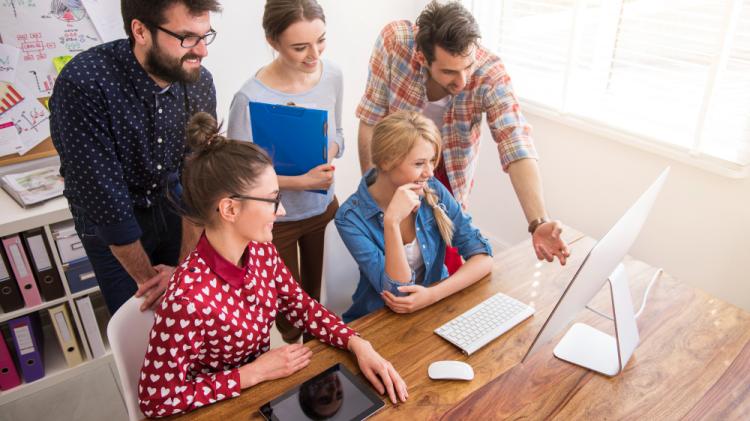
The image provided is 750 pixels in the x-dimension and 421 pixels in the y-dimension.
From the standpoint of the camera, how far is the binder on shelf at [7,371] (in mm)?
2286

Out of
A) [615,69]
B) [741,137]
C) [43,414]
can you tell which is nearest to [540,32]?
[615,69]

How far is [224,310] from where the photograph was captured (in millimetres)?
1259

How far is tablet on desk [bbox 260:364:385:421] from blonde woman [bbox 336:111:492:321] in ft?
1.00

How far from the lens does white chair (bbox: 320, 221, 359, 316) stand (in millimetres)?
1746

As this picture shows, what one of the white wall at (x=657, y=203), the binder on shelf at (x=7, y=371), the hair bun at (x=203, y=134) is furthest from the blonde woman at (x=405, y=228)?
the binder on shelf at (x=7, y=371)

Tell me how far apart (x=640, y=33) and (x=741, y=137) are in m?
0.64

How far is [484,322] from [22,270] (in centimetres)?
192

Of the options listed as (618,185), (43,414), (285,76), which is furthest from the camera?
(618,185)

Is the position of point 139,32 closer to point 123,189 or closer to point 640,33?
point 123,189

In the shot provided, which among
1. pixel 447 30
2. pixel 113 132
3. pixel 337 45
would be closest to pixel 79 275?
pixel 113 132

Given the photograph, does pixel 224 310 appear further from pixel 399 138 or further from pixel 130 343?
pixel 399 138

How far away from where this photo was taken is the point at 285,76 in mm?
1936

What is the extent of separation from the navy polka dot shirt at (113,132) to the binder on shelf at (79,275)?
0.89 m

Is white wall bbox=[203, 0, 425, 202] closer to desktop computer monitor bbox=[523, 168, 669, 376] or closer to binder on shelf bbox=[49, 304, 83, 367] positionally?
binder on shelf bbox=[49, 304, 83, 367]
